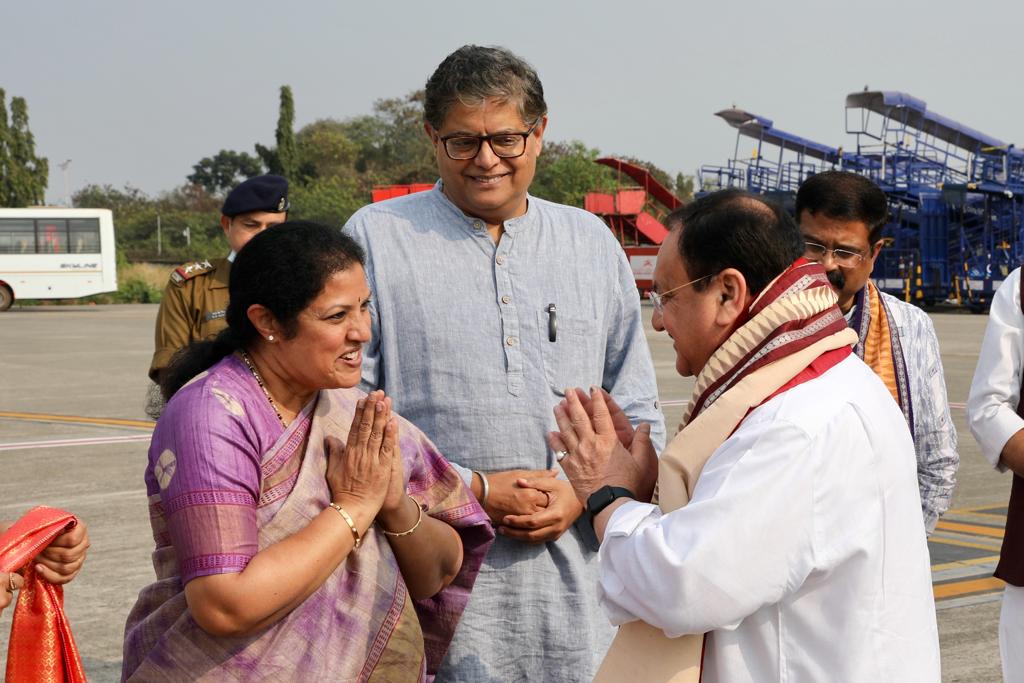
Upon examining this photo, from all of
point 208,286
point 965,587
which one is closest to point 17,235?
point 208,286

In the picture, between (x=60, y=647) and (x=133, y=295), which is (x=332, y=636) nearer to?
(x=60, y=647)

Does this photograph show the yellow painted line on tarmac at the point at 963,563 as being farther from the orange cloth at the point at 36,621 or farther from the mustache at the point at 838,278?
the orange cloth at the point at 36,621

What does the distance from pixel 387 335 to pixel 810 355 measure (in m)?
1.32

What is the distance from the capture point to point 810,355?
2098 mm

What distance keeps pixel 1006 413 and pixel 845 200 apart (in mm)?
854

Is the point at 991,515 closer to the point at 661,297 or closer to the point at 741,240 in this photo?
the point at 661,297

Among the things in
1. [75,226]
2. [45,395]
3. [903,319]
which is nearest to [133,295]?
[75,226]

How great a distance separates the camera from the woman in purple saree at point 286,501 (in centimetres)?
231

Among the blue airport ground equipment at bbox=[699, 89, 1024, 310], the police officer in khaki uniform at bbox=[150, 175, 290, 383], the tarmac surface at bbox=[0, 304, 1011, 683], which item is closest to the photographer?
the tarmac surface at bbox=[0, 304, 1011, 683]

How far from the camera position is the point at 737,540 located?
194 cm

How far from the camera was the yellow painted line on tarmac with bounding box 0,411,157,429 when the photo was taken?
1156 centimetres

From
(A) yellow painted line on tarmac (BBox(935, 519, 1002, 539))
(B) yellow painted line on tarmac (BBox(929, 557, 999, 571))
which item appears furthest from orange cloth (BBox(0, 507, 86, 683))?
(A) yellow painted line on tarmac (BBox(935, 519, 1002, 539))

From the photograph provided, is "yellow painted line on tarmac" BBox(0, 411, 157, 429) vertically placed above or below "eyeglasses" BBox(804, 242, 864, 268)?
below

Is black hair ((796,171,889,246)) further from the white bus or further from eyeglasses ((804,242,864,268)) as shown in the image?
the white bus
